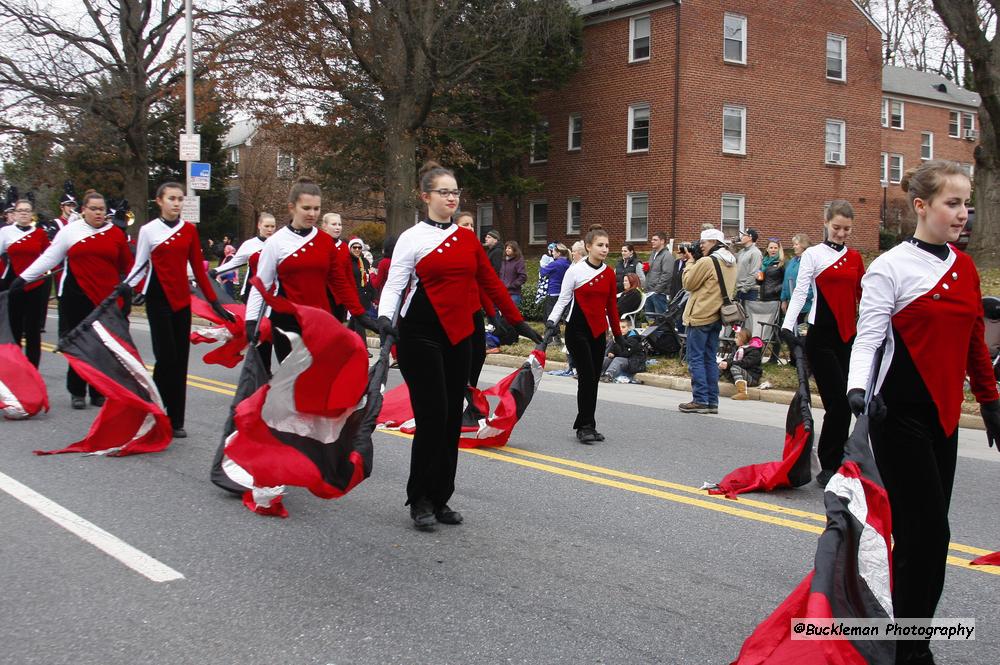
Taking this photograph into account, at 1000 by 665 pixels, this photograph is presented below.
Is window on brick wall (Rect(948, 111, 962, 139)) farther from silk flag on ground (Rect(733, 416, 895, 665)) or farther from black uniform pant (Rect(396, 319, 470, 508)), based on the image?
silk flag on ground (Rect(733, 416, 895, 665))

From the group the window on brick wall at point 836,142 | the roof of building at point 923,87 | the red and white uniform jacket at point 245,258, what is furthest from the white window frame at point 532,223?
the red and white uniform jacket at point 245,258

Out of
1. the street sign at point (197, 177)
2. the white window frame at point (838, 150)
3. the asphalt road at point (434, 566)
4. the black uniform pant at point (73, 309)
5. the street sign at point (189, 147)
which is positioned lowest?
the asphalt road at point (434, 566)

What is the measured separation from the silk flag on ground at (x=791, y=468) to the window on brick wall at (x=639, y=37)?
27608 millimetres

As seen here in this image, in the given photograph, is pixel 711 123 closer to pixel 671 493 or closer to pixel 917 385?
pixel 671 493

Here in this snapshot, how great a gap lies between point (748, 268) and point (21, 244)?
32.9 feet

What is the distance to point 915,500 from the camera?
11.9ft

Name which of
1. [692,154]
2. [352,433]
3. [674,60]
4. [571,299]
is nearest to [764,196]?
[692,154]

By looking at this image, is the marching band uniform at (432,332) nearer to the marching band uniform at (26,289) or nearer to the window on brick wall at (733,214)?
the marching band uniform at (26,289)

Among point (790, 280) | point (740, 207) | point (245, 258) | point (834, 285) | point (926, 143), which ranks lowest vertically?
point (834, 285)

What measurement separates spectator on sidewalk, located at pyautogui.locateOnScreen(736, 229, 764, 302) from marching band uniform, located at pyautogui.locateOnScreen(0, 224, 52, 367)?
9.49m

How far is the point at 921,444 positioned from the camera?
3.66 metres

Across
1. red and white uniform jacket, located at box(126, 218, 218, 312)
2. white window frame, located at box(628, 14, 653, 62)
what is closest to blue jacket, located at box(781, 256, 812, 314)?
red and white uniform jacket, located at box(126, 218, 218, 312)

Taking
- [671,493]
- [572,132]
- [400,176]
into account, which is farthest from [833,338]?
[572,132]

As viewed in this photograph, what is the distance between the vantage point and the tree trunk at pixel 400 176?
2694cm
